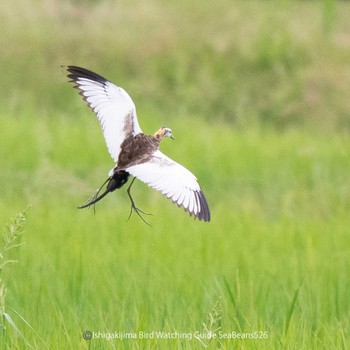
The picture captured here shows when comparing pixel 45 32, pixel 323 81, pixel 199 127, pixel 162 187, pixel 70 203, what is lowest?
pixel 162 187

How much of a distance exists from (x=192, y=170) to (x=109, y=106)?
172 inches

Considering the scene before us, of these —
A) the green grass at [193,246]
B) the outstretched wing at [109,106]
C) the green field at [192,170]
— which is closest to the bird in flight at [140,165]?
the outstretched wing at [109,106]

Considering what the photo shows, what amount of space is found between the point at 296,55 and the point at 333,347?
284 inches

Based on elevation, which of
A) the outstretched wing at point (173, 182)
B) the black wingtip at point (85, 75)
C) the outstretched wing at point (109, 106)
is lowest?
the outstretched wing at point (173, 182)

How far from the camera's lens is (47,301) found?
3281mm

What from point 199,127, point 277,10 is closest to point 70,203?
point 199,127

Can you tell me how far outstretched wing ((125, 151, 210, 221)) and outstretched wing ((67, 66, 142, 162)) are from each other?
0.28 ft

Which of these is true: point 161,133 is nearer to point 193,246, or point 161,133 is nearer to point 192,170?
point 193,246

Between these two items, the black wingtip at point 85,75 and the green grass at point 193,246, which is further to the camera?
the green grass at point 193,246

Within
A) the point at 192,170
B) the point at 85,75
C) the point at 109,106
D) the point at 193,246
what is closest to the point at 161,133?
the point at 109,106

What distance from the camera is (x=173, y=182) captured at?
2.02 meters

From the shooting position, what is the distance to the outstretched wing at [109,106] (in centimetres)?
214

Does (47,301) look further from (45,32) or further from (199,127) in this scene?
(45,32)

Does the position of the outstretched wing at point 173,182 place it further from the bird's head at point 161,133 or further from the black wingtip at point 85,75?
the black wingtip at point 85,75
